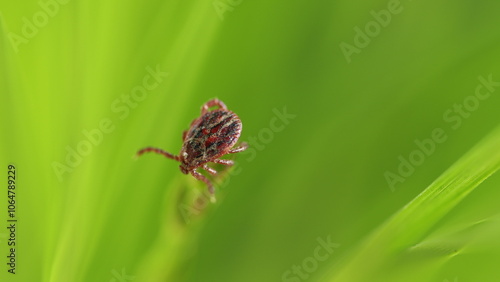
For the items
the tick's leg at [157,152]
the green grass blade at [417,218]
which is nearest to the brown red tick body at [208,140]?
the tick's leg at [157,152]

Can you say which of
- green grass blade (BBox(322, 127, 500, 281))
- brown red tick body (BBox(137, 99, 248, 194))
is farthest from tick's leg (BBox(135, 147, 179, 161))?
green grass blade (BBox(322, 127, 500, 281))

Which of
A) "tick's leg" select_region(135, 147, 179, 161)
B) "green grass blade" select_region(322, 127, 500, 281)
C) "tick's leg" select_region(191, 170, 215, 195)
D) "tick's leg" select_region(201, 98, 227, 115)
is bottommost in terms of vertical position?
"green grass blade" select_region(322, 127, 500, 281)

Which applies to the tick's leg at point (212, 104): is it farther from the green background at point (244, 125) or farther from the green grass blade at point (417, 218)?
the green grass blade at point (417, 218)

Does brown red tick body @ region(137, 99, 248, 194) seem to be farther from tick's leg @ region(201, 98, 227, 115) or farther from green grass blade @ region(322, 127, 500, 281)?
green grass blade @ region(322, 127, 500, 281)

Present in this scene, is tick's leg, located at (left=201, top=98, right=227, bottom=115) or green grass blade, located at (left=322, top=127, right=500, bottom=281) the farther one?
tick's leg, located at (left=201, top=98, right=227, bottom=115)

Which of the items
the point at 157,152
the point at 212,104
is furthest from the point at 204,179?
the point at 212,104

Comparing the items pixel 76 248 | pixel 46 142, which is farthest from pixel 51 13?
pixel 76 248
